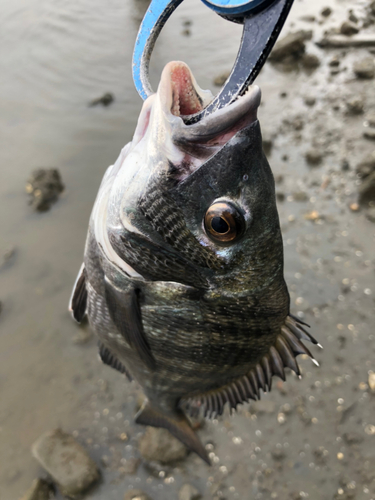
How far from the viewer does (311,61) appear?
607 centimetres

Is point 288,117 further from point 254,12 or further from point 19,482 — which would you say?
point 19,482

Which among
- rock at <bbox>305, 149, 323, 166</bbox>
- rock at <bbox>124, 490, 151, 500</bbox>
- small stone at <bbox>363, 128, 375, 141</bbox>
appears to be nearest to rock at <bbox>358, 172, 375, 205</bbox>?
rock at <bbox>305, 149, 323, 166</bbox>

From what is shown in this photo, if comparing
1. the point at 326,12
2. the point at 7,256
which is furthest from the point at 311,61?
the point at 7,256

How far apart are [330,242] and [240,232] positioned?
2776 millimetres

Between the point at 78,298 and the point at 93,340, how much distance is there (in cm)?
146

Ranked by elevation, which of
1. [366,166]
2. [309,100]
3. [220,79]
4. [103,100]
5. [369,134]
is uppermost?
[220,79]

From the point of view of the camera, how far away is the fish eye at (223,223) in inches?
35.9

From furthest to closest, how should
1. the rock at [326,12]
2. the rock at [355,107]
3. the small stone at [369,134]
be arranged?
the rock at [326,12] → the rock at [355,107] → the small stone at [369,134]

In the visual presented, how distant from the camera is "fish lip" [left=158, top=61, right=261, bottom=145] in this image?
0.79 metres

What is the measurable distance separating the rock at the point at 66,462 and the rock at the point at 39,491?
69 mm

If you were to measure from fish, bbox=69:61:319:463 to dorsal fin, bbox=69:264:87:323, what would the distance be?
28 mm

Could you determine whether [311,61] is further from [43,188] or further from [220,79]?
[43,188]

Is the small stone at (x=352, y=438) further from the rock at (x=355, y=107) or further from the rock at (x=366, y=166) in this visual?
the rock at (x=355, y=107)

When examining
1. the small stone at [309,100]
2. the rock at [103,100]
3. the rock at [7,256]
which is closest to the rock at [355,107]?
the small stone at [309,100]
